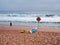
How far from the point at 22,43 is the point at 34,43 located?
566mm

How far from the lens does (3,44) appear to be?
7.64 metres

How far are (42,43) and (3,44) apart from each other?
1791mm

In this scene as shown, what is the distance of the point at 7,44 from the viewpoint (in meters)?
7.68

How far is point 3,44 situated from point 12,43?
0.43 m

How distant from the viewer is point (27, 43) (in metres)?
7.96

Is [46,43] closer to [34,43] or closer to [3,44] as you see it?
[34,43]

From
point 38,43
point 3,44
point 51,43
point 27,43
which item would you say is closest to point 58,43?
point 51,43

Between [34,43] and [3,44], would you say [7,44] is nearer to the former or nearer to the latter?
[3,44]

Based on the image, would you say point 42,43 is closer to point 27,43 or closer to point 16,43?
point 27,43

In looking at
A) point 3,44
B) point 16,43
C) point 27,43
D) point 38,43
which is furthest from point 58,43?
point 3,44

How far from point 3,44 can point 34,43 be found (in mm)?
1429

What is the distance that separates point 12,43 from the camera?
786cm

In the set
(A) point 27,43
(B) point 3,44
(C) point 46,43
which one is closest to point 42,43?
(C) point 46,43

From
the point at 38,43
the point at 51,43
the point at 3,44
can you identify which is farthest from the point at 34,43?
the point at 3,44
